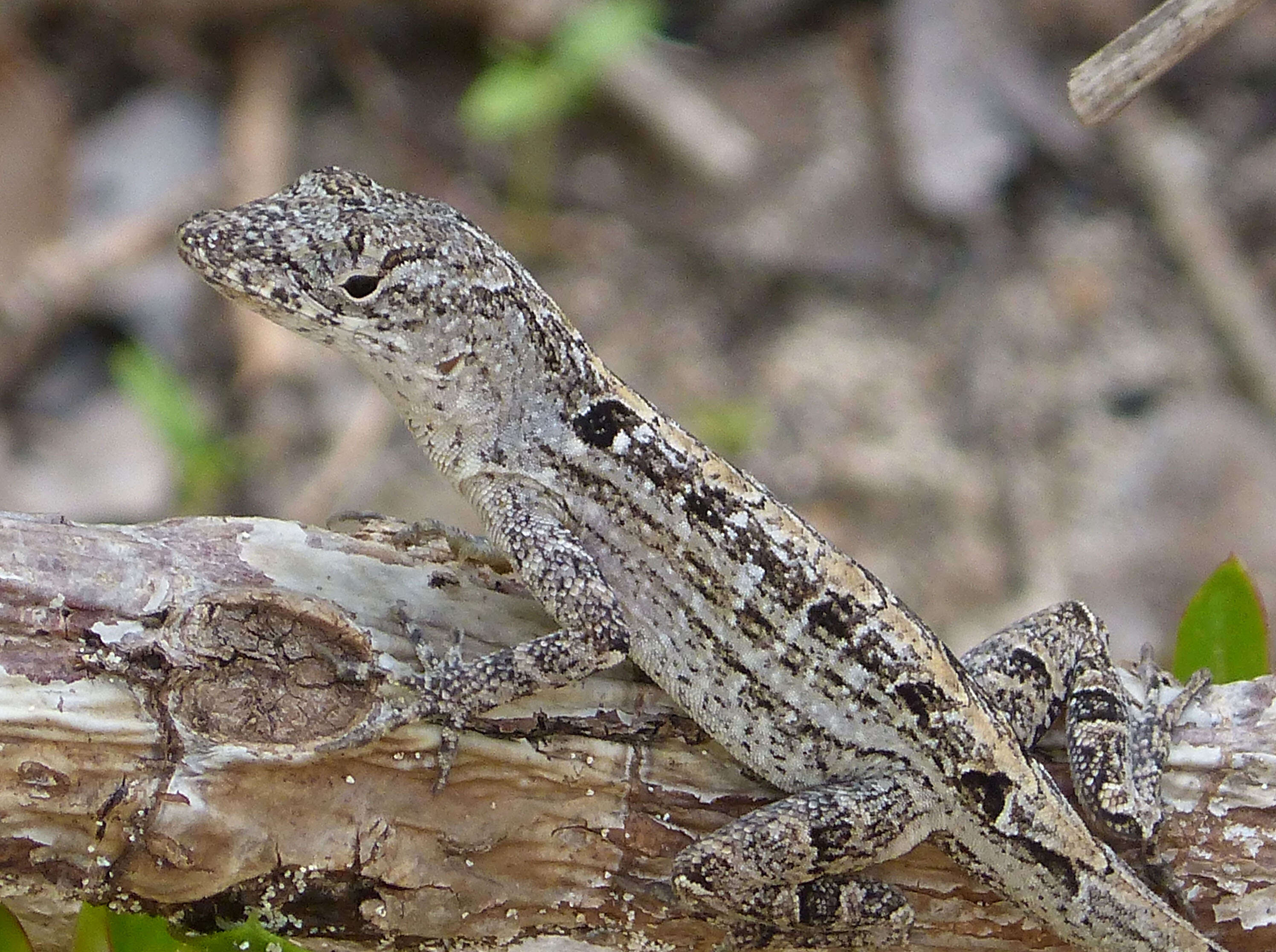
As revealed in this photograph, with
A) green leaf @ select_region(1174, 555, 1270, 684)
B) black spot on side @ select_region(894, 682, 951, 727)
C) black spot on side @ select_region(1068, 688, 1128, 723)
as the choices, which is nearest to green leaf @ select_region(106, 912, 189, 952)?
black spot on side @ select_region(894, 682, 951, 727)

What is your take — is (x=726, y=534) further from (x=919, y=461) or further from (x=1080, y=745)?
(x=919, y=461)

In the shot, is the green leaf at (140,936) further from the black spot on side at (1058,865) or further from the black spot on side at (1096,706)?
A: the black spot on side at (1096,706)

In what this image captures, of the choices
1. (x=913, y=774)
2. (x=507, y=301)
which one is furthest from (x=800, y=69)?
(x=913, y=774)

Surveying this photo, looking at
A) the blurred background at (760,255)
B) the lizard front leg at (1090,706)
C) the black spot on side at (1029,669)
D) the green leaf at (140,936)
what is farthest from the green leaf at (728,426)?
the green leaf at (140,936)

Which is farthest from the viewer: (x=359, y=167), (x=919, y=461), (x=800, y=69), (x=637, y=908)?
(x=800, y=69)

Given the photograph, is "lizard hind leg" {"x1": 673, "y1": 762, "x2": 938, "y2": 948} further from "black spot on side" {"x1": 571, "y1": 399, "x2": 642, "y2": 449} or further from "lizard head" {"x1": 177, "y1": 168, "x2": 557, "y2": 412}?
"lizard head" {"x1": 177, "y1": 168, "x2": 557, "y2": 412}

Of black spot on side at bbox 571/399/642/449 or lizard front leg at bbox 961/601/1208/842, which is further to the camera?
black spot on side at bbox 571/399/642/449
